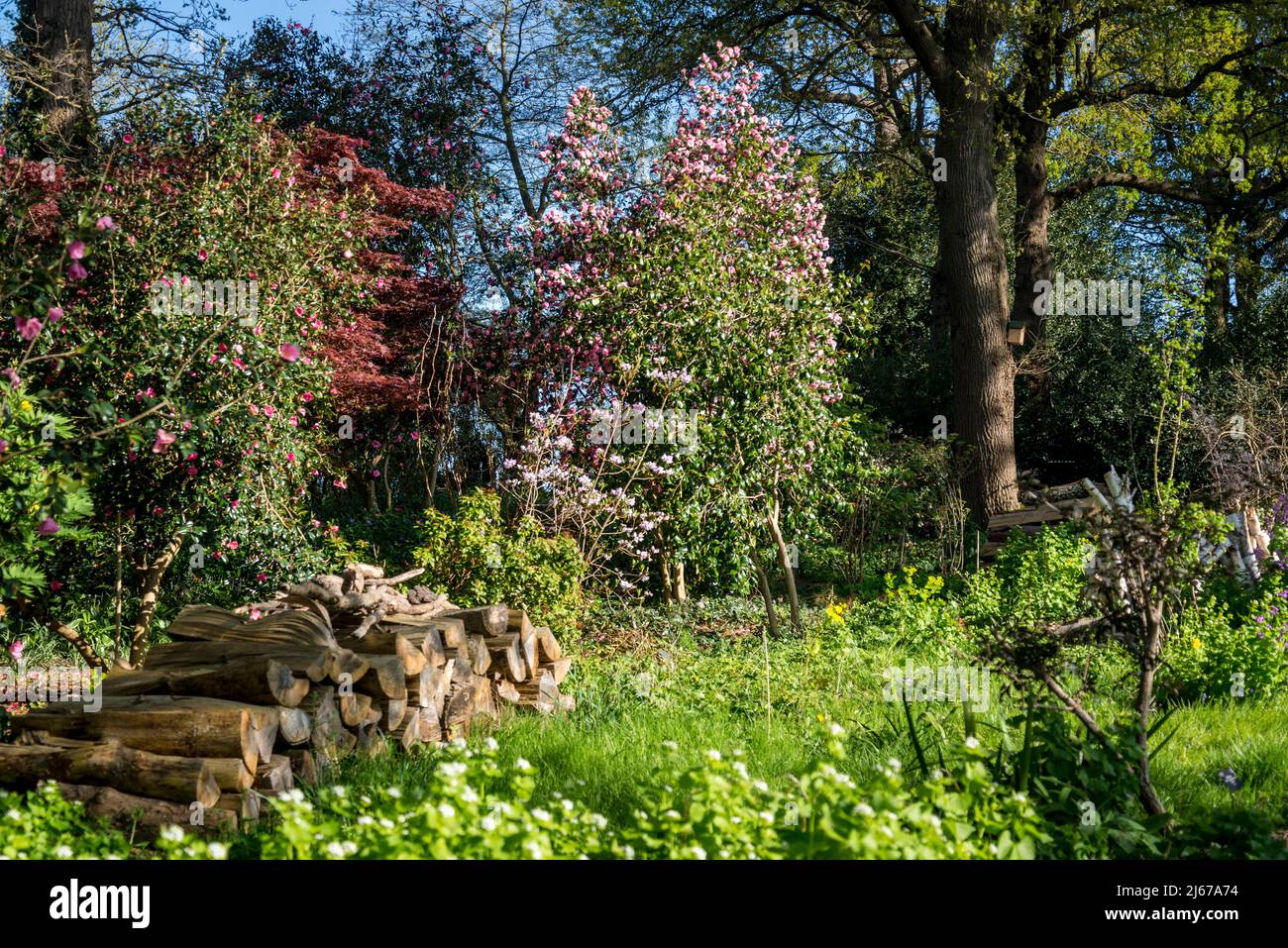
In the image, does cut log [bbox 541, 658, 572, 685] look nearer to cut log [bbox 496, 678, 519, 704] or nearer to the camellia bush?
cut log [bbox 496, 678, 519, 704]

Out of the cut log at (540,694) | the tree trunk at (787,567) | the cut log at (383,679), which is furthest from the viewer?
the tree trunk at (787,567)

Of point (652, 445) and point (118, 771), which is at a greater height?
point (652, 445)

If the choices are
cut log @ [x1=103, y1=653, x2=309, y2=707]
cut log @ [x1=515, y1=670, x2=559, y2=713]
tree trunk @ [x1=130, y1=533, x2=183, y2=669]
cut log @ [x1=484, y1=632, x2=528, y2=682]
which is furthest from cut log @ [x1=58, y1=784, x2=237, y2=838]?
tree trunk @ [x1=130, y1=533, x2=183, y2=669]

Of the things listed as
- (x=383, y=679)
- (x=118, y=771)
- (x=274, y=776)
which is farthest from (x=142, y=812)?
(x=383, y=679)

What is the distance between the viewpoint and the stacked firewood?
3.81 metres

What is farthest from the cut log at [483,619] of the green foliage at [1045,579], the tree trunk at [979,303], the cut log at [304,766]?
the tree trunk at [979,303]

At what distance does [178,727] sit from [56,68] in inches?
334

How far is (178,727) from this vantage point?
3.94 m

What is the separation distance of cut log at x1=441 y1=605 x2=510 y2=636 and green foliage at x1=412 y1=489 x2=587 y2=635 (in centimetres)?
93

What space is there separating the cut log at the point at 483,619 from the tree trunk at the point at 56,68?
5.91 metres

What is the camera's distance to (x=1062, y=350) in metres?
14.9

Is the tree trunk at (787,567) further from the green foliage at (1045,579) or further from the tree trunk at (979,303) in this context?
the tree trunk at (979,303)

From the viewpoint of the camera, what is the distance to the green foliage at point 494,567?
22.3 ft

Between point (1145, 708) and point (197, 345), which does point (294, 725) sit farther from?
point (1145, 708)
